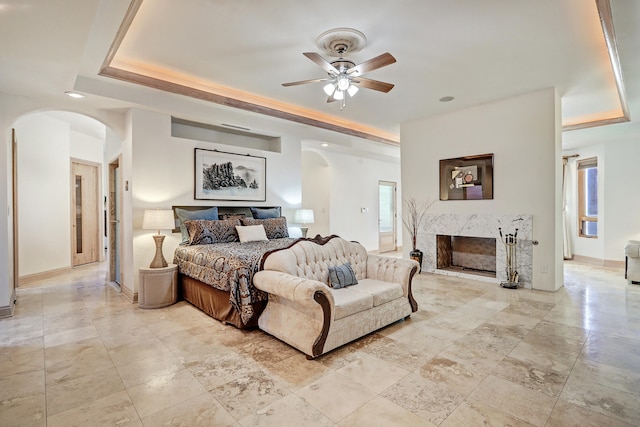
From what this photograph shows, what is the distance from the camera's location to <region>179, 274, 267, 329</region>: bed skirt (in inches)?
128

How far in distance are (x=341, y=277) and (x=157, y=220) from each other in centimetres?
251

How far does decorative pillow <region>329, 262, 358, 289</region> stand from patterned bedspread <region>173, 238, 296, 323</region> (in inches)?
28.1

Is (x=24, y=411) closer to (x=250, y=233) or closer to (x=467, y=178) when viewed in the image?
(x=250, y=233)

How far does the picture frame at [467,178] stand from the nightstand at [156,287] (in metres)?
4.64

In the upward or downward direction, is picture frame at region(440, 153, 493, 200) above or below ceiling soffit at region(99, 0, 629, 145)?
below

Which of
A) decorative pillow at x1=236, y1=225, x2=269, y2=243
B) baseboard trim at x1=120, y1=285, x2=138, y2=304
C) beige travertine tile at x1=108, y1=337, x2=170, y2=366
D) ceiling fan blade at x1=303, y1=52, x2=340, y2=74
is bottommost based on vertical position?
beige travertine tile at x1=108, y1=337, x2=170, y2=366

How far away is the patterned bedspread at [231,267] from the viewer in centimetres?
319

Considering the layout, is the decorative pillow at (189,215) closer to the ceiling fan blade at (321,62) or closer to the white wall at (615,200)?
the ceiling fan blade at (321,62)

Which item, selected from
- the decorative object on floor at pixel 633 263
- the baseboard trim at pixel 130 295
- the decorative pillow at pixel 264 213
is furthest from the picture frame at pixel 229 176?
the decorative object on floor at pixel 633 263

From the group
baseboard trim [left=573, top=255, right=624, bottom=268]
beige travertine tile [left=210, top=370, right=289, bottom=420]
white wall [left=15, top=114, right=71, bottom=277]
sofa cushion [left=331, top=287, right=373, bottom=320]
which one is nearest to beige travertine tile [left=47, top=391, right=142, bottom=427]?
beige travertine tile [left=210, top=370, right=289, bottom=420]

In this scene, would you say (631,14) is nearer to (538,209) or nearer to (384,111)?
(538,209)

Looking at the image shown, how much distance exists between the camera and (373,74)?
4098 millimetres

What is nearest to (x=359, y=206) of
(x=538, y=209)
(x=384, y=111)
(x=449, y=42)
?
(x=384, y=111)

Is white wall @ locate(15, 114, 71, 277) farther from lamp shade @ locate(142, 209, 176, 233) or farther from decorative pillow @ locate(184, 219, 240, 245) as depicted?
decorative pillow @ locate(184, 219, 240, 245)
